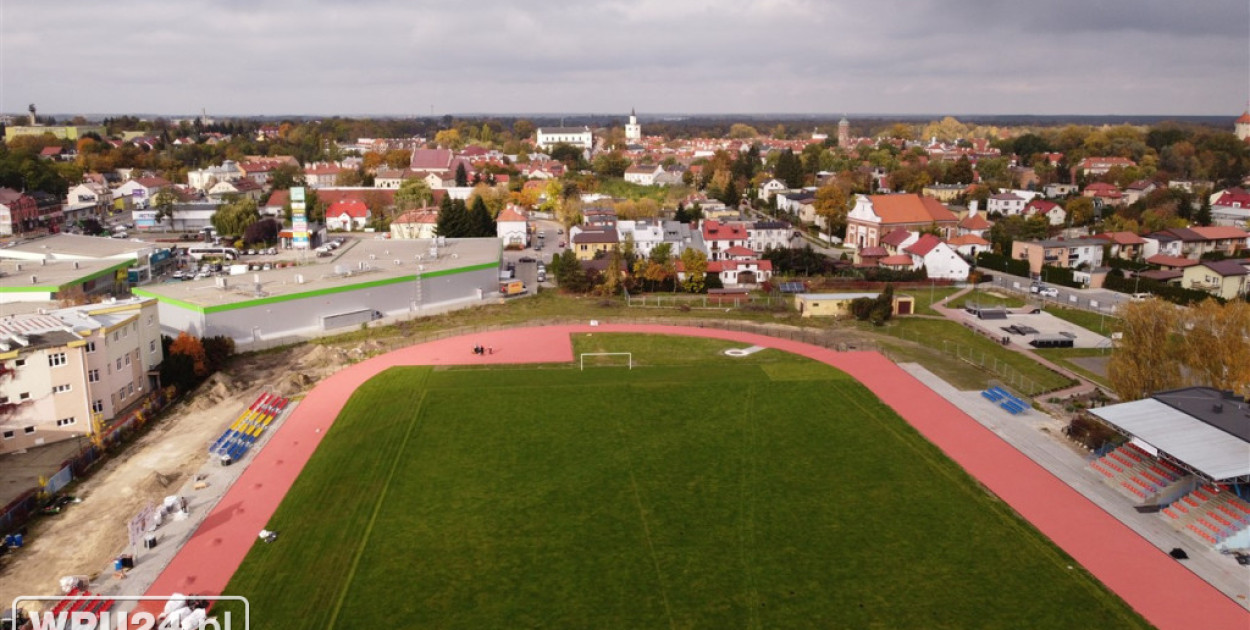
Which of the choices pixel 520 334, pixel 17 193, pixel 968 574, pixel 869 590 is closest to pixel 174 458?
pixel 520 334

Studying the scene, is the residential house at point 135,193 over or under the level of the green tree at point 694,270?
over

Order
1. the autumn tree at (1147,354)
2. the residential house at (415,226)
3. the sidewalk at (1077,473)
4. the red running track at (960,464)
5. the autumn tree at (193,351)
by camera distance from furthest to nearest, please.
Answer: the residential house at (415,226) < the autumn tree at (193,351) < the autumn tree at (1147,354) < the sidewalk at (1077,473) < the red running track at (960,464)

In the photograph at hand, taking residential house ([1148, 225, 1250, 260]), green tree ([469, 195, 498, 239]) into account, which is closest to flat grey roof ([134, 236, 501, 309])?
green tree ([469, 195, 498, 239])

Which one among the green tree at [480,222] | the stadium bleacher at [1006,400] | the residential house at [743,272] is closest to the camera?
the stadium bleacher at [1006,400]

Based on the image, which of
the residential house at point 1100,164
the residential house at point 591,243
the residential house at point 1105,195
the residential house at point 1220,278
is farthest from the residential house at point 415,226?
the residential house at point 1100,164

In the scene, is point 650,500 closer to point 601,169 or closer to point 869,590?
point 869,590

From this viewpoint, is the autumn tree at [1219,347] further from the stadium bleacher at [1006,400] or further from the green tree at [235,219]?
the green tree at [235,219]

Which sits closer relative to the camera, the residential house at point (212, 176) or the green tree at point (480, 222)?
the green tree at point (480, 222)

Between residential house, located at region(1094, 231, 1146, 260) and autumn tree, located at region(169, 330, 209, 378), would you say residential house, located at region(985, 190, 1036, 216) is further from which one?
autumn tree, located at region(169, 330, 209, 378)
